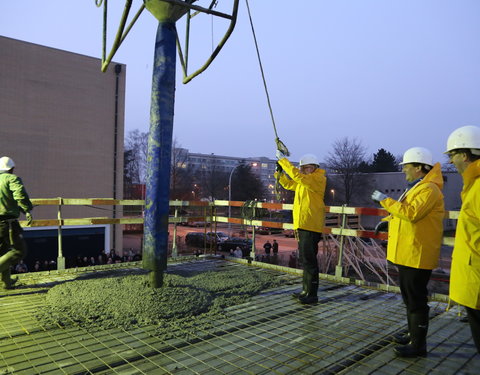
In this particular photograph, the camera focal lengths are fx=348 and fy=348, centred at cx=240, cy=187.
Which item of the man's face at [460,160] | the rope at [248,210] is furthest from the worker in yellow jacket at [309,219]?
the rope at [248,210]

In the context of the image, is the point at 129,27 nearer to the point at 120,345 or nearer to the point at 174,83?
the point at 174,83

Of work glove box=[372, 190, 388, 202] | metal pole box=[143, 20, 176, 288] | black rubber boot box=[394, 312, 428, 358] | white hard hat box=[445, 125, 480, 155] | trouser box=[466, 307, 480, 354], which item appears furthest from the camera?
metal pole box=[143, 20, 176, 288]

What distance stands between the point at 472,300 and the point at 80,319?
12.6 ft

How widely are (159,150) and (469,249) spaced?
369 centimetres

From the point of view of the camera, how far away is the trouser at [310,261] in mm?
4965

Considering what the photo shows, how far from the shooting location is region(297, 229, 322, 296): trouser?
496cm

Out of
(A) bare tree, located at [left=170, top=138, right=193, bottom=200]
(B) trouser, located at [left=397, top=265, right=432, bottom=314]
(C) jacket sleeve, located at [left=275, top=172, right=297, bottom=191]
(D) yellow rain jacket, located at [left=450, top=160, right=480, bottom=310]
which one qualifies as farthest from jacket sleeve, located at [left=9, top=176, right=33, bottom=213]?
(A) bare tree, located at [left=170, top=138, right=193, bottom=200]

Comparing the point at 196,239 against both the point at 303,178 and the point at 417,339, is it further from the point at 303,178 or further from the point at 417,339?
the point at 417,339

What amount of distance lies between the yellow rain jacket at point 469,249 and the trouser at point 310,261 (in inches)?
95.4

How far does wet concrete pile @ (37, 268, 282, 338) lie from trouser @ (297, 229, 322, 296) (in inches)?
33.9

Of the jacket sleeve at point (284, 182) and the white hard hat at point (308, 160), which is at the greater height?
the white hard hat at point (308, 160)

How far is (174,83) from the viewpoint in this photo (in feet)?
16.0

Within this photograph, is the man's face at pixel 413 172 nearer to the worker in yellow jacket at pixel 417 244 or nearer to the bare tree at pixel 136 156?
the worker in yellow jacket at pixel 417 244

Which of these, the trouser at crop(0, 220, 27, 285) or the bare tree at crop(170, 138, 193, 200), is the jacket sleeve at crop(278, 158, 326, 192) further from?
the bare tree at crop(170, 138, 193, 200)
